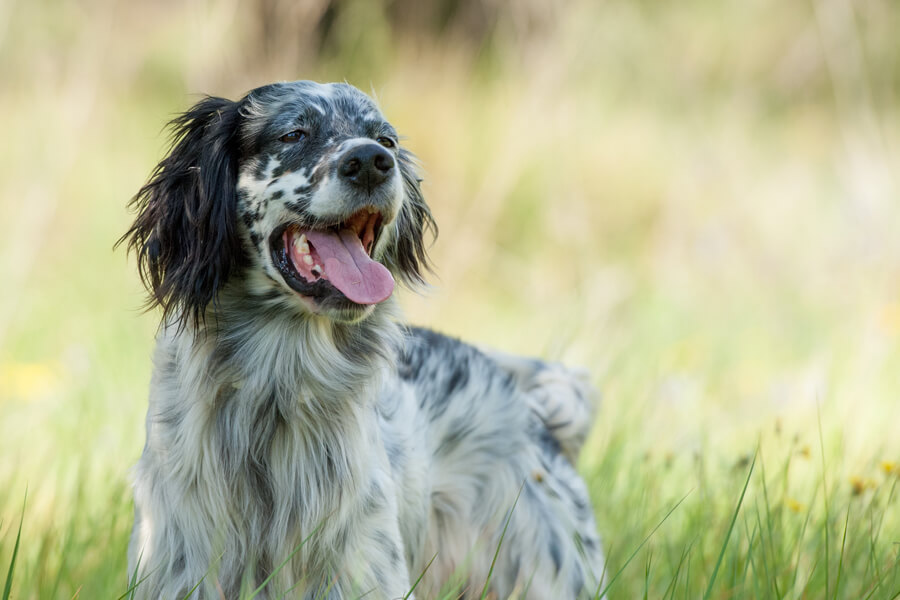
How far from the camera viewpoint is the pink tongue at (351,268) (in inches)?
101

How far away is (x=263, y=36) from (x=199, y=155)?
556 centimetres

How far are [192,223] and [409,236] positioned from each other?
730 mm

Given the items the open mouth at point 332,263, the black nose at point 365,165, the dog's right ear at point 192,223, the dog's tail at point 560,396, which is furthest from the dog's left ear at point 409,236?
the dog's tail at point 560,396

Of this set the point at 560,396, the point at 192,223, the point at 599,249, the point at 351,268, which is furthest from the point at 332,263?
the point at 599,249

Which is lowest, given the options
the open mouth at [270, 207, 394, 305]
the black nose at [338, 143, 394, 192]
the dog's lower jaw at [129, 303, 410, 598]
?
the dog's lower jaw at [129, 303, 410, 598]

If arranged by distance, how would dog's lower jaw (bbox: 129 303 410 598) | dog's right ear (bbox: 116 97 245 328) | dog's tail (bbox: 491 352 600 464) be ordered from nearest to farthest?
dog's lower jaw (bbox: 129 303 410 598) < dog's right ear (bbox: 116 97 245 328) < dog's tail (bbox: 491 352 600 464)

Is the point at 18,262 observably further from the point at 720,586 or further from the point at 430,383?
the point at 720,586

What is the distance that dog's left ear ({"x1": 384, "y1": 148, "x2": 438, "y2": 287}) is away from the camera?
121 inches

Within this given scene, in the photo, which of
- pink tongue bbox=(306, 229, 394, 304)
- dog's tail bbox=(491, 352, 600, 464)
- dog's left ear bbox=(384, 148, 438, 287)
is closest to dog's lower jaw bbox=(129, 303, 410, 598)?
pink tongue bbox=(306, 229, 394, 304)

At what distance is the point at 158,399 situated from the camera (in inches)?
105

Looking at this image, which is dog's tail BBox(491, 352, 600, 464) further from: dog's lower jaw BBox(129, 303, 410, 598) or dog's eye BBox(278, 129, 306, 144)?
dog's eye BBox(278, 129, 306, 144)

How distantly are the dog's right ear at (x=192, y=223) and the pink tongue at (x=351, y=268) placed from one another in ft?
0.87

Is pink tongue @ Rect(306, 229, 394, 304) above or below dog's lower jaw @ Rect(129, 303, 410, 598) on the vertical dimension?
above

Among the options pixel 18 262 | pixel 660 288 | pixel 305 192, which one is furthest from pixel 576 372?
pixel 660 288
